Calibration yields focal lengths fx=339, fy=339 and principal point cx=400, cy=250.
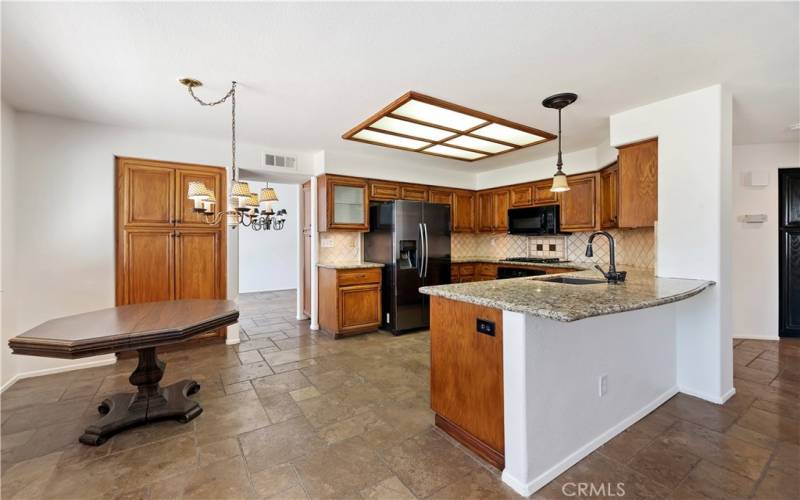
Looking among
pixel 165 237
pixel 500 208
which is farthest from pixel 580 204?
pixel 165 237

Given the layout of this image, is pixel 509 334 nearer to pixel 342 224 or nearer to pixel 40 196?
pixel 342 224

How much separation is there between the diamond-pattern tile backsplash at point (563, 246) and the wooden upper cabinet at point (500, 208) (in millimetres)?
321

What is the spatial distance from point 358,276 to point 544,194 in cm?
284

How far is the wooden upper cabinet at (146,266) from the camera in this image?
3545 mm

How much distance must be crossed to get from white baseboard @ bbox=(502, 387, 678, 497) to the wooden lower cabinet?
0.13 m

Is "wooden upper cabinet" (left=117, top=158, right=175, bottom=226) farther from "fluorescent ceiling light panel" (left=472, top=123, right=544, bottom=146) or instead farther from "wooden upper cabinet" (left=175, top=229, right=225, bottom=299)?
"fluorescent ceiling light panel" (left=472, top=123, right=544, bottom=146)

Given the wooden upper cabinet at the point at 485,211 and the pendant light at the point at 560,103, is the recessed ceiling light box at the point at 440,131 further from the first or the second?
the wooden upper cabinet at the point at 485,211

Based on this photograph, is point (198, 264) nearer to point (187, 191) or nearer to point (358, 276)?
point (187, 191)

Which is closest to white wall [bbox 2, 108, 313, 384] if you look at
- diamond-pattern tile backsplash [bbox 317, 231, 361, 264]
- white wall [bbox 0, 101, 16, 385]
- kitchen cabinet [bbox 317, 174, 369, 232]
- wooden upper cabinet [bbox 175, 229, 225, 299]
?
white wall [bbox 0, 101, 16, 385]

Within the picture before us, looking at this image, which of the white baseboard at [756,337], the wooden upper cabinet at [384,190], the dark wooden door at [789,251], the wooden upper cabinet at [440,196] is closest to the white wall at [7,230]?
the wooden upper cabinet at [384,190]

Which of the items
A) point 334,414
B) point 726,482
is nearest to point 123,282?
point 334,414

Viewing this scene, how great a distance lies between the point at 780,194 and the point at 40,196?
803cm

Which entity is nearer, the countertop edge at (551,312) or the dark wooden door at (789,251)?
the countertop edge at (551,312)

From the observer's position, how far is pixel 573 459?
182 centimetres
